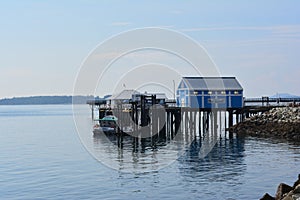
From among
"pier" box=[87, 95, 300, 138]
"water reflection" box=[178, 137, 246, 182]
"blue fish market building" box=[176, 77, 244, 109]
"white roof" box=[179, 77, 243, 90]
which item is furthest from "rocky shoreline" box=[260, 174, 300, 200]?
"white roof" box=[179, 77, 243, 90]

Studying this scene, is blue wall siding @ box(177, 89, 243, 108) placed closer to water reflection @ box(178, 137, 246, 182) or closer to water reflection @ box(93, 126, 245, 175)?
water reflection @ box(93, 126, 245, 175)

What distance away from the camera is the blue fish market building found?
70.9 meters

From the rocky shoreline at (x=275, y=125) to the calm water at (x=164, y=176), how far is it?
8.10 meters

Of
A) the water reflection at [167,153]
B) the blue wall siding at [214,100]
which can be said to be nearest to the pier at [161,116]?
the blue wall siding at [214,100]

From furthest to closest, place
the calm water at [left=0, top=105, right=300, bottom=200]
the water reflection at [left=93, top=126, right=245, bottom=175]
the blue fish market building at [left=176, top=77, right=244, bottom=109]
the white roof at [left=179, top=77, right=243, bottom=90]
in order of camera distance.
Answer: the white roof at [left=179, top=77, right=243, bottom=90] → the blue fish market building at [left=176, top=77, right=244, bottom=109] → the water reflection at [left=93, top=126, right=245, bottom=175] → the calm water at [left=0, top=105, right=300, bottom=200]

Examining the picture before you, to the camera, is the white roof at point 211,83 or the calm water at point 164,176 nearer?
the calm water at point 164,176

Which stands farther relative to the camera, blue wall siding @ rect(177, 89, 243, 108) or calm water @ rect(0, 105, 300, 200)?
blue wall siding @ rect(177, 89, 243, 108)

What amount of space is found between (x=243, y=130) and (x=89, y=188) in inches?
1519

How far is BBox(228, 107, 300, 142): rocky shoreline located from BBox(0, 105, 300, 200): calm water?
319 inches

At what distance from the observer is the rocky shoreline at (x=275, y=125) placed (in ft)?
200

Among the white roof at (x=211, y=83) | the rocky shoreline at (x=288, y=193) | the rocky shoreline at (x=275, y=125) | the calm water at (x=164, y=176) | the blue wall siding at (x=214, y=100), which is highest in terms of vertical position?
the white roof at (x=211, y=83)

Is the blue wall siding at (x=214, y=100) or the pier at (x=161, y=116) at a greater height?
the blue wall siding at (x=214, y=100)

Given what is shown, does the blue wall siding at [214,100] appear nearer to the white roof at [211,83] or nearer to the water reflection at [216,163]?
the white roof at [211,83]

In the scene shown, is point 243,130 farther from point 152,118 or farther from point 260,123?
point 152,118
